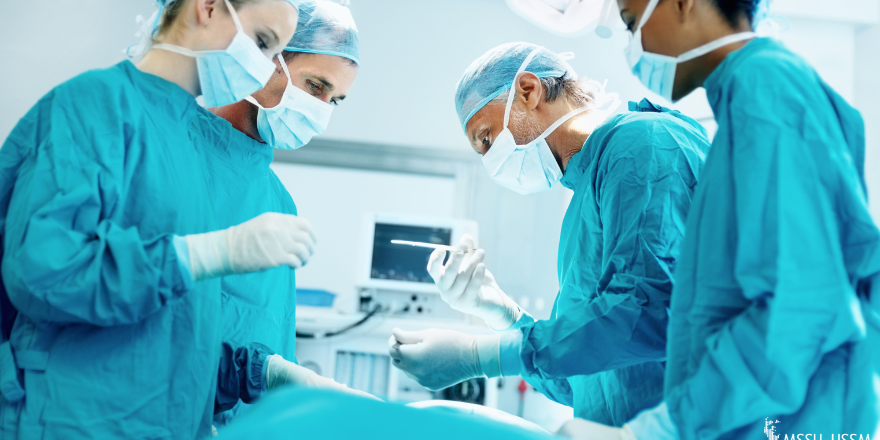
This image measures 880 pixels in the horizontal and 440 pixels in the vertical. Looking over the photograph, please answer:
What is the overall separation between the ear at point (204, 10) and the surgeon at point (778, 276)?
A: 0.86 metres

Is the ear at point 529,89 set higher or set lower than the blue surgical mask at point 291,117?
higher

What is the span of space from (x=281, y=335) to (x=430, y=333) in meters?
0.42

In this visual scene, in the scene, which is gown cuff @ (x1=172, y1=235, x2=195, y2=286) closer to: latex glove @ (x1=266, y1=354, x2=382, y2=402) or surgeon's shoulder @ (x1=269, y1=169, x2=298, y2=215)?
latex glove @ (x1=266, y1=354, x2=382, y2=402)

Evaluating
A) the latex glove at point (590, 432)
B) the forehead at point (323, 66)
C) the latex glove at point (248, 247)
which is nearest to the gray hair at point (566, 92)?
the forehead at point (323, 66)

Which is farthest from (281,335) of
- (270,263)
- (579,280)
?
(579,280)

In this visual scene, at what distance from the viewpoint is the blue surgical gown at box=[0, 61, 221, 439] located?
79 cm

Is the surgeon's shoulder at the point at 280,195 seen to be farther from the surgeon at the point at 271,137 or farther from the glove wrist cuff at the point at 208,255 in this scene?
the glove wrist cuff at the point at 208,255

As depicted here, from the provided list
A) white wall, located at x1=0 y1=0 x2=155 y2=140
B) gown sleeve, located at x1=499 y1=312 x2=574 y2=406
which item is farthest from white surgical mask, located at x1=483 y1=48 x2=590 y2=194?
white wall, located at x1=0 y1=0 x2=155 y2=140

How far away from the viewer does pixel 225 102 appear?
1.10m

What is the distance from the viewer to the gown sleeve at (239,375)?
1.21m

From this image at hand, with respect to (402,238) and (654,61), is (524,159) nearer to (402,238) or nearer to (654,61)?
(654,61)

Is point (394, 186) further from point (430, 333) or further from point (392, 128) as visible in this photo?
point (430, 333)

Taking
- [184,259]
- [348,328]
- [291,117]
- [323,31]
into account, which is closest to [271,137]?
[291,117]

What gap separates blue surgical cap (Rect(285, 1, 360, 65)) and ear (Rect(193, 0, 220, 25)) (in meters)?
0.45
